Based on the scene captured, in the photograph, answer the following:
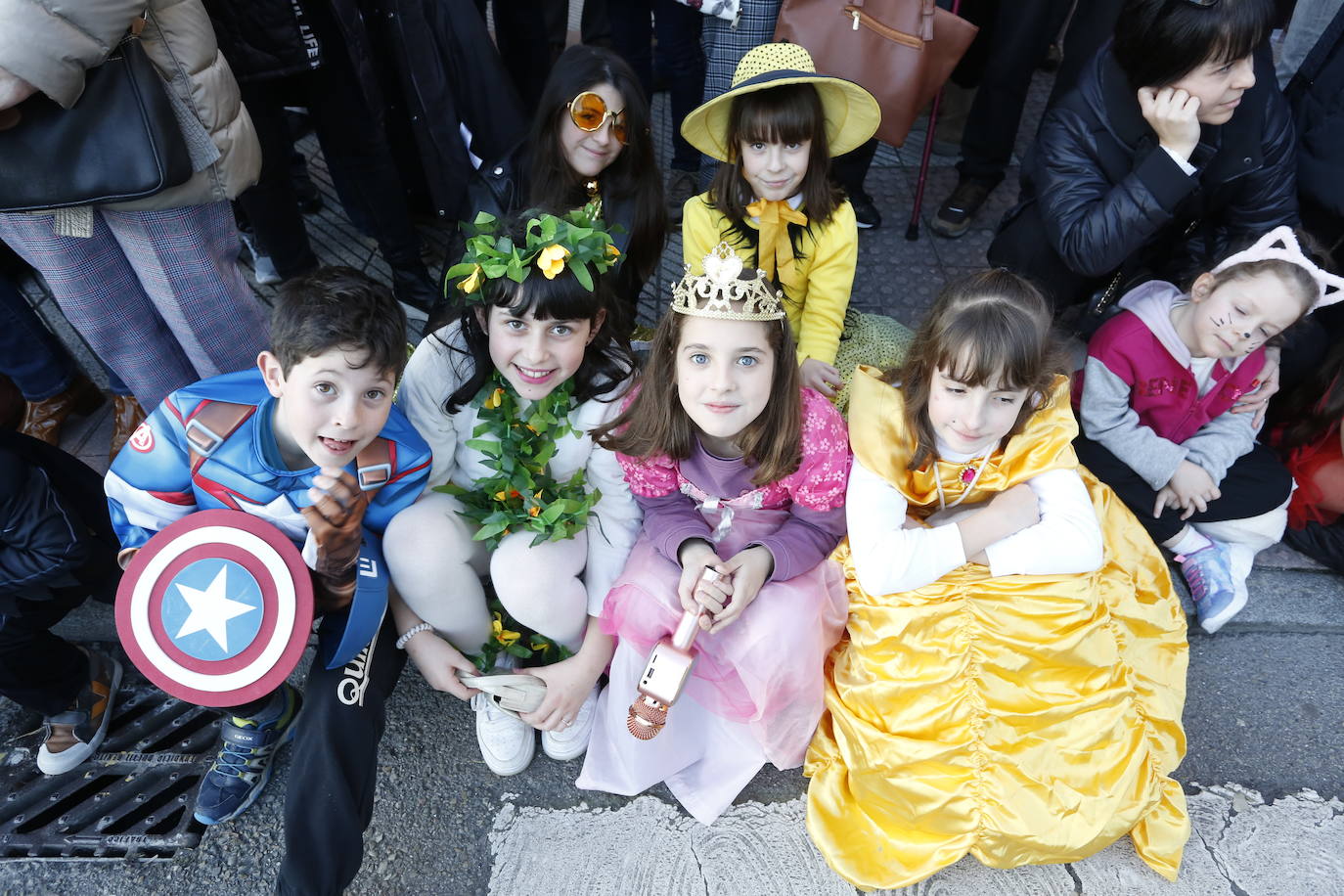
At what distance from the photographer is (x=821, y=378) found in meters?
2.50

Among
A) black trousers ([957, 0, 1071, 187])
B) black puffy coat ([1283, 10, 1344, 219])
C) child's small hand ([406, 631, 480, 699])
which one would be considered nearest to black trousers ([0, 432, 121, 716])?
child's small hand ([406, 631, 480, 699])

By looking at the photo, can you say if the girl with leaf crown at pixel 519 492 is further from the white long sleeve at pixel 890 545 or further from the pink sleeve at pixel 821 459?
the white long sleeve at pixel 890 545

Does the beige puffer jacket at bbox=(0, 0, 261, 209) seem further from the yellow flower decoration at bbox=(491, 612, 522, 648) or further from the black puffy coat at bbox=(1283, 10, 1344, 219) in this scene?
the black puffy coat at bbox=(1283, 10, 1344, 219)

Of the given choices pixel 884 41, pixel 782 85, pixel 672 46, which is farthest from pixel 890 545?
pixel 672 46

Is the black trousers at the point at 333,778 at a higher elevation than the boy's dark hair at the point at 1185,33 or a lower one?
lower

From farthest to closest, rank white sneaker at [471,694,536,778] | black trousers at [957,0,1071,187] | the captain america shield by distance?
black trousers at [957,0,1071,187] → white sneaker at [471,694,536,778] → the captain america shield

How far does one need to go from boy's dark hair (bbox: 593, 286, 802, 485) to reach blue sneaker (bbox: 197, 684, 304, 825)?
1.14 m

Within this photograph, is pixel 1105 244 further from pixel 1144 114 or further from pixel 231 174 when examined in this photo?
pixel 231 174

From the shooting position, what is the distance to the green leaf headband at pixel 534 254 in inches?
71.1

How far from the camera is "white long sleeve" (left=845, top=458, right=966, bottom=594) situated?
6.40ft

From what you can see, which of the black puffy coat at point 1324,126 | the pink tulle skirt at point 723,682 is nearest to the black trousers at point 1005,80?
the black puffy coat at point 1324,126

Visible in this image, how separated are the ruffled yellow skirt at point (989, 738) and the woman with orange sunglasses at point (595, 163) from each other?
3.80ft

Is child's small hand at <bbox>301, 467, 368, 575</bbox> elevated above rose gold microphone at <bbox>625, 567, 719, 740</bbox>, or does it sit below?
above

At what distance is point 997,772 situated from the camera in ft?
6.17
